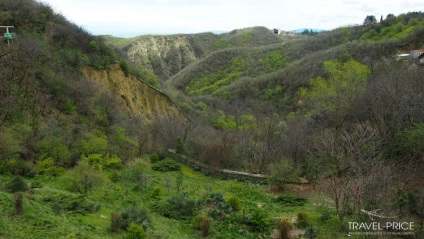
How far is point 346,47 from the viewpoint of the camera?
5556 cm

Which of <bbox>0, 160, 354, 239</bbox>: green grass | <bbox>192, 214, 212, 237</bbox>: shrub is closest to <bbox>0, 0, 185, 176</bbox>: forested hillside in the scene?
<bbox>0, 160, 354, 239</bbox>: green grass

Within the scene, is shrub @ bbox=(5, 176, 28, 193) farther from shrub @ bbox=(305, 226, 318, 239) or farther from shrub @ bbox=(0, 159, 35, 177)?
shrub @ bbox=(305, 226, 318, 239)

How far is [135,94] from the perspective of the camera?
37375 mm

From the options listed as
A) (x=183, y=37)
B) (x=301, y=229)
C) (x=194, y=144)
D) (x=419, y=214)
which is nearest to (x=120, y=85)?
(x=194, y=144)

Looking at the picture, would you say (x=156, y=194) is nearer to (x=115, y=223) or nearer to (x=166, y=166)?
(x=115, y=223)

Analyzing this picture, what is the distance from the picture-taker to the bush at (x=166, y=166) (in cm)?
2475

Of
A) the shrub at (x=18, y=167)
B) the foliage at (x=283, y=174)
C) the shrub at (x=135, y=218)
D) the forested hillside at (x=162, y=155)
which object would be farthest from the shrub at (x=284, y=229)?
the shrub at (x=18, y=167)

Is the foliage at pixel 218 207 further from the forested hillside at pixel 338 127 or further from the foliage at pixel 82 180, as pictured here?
the foliage at pixel 82 180

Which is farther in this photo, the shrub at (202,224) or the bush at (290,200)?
the bush at (290,200)

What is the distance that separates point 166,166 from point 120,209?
1083 cm

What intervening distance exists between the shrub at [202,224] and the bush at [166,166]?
1146 cm

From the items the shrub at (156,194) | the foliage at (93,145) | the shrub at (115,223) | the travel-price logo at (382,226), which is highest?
the foliage at (93,145)

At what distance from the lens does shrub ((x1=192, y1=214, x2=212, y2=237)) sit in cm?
1284

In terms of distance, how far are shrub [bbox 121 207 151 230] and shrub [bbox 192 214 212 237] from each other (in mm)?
1954
